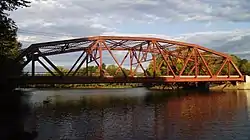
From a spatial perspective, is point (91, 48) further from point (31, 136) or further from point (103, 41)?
point (31, 136)

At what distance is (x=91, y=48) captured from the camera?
276 feet

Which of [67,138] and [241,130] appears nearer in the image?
[67,138]

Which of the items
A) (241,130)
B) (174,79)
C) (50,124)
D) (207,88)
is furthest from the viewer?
(207,88)

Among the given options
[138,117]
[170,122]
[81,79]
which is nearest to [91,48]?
[81,79]

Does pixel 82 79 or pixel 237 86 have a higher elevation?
pixel 82 79

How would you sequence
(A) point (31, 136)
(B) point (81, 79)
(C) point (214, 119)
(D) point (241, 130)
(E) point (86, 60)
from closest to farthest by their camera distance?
(A) point (31, 136)
(D) point (241, 130)
(C) point (214, 119)
(B) point (81, 79)
(E) point (86, 60)

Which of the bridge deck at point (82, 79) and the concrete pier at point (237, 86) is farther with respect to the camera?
the concrete pier at point (237, 86)

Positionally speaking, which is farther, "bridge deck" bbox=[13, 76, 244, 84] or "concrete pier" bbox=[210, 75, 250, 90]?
"concrete pier" bbox=[210, 75, 250, 90]

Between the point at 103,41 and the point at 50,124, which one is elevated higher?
the point at 103,41

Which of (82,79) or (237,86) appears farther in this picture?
(237,86)

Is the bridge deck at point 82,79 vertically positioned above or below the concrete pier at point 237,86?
above

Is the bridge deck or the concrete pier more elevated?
the bridge deck

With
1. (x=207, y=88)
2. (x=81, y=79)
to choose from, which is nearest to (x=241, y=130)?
(x=81, y=79)

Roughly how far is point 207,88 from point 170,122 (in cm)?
8628
